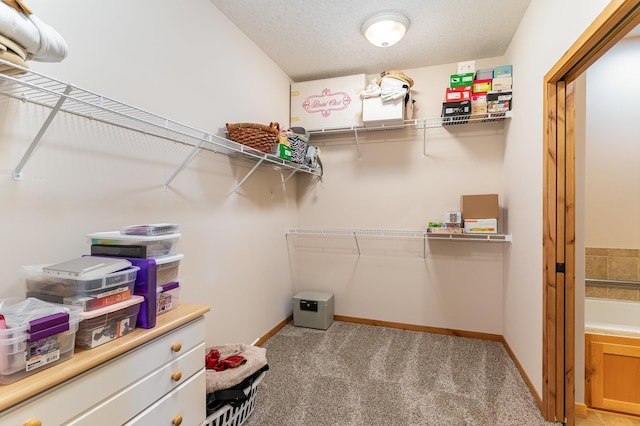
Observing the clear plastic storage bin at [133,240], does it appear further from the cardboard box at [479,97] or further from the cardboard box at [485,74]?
the cardboard box at [485,74]

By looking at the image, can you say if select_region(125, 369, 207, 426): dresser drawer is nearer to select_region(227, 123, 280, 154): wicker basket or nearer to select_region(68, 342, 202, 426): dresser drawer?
select_region(68, 342, 202, 426): dresser drawer

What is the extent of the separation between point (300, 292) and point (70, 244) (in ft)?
7.69

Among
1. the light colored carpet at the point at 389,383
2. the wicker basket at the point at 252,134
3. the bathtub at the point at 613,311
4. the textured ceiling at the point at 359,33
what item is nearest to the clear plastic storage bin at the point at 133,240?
the wicker basket at the point at 252,134

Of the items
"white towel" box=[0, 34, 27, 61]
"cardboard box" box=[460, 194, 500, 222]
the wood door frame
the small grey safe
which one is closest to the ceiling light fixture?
the wood door frame

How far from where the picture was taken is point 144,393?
103 cm

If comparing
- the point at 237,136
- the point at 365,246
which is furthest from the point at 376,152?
the point at 237,136

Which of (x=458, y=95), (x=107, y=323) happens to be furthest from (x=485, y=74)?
(x=107, y=323)

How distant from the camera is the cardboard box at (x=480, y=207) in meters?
2.46

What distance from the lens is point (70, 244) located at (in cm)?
121

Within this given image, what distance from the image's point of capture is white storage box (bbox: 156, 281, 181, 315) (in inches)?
48.4

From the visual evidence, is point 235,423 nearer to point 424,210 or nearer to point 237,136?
point 237,136

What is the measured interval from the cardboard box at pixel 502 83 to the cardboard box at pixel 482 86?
0.13 ft

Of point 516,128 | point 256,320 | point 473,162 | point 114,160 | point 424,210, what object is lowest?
point 256,320

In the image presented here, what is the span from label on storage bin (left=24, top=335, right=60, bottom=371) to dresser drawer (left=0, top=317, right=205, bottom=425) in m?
0.08
